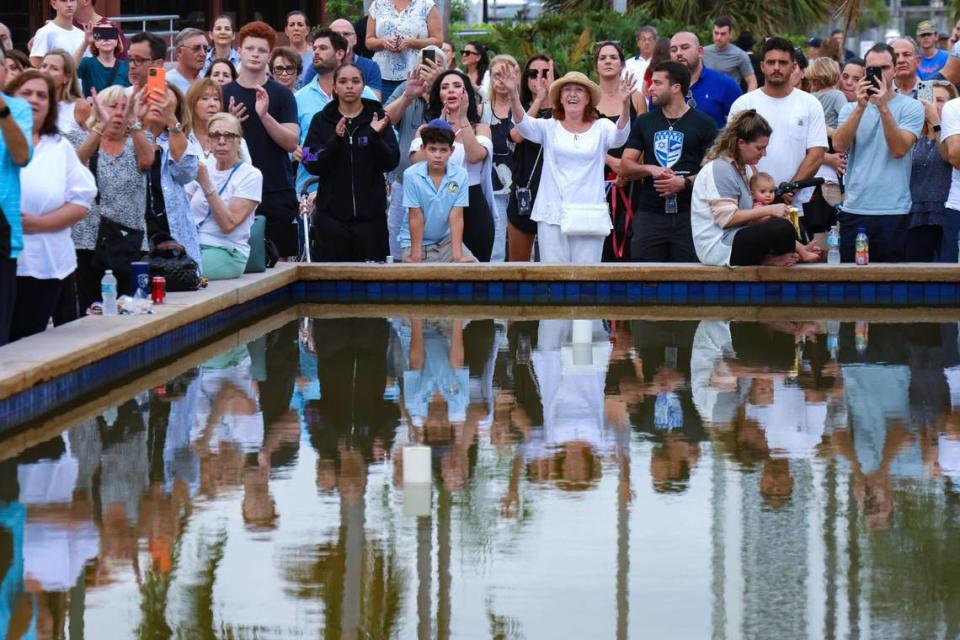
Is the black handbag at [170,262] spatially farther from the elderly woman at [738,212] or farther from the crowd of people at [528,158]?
the elderly woman at [738,212]

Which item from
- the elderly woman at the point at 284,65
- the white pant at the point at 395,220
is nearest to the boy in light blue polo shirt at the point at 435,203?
the white pant at the point at 395,220

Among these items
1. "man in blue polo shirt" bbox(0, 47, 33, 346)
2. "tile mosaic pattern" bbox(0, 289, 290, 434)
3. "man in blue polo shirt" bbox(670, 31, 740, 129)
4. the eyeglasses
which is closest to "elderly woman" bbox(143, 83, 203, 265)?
the eyeglasses

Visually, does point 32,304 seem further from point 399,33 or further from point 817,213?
point 399,33

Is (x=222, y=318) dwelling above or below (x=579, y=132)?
below

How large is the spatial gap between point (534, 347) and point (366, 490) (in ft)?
13.0

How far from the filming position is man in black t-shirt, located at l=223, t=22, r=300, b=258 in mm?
13141

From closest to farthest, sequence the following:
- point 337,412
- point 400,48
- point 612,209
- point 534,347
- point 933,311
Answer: point 337,412 → point 534,347 → point 933,311 → point 612,209 → point 400,48

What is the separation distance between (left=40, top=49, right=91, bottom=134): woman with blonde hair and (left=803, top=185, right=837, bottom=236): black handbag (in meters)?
5.53

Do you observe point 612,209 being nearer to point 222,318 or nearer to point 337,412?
point 222,318

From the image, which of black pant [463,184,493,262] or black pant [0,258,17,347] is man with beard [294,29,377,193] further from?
black pant [0,258,17,347]

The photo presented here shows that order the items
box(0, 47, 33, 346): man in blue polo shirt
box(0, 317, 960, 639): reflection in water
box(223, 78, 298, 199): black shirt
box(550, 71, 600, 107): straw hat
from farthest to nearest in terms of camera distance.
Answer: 1. box(223, 78, 298, 199): black shirt
2. box(550, 71, 600, 107): straw hat
3. box(0, 47, 33, 346): man in blue polo shirt
4. box(0, 317, 960, 639): reflection in water

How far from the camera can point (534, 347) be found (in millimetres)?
11047

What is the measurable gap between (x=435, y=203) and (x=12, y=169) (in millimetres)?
5129

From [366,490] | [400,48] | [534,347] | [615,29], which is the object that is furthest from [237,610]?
[615,29]
